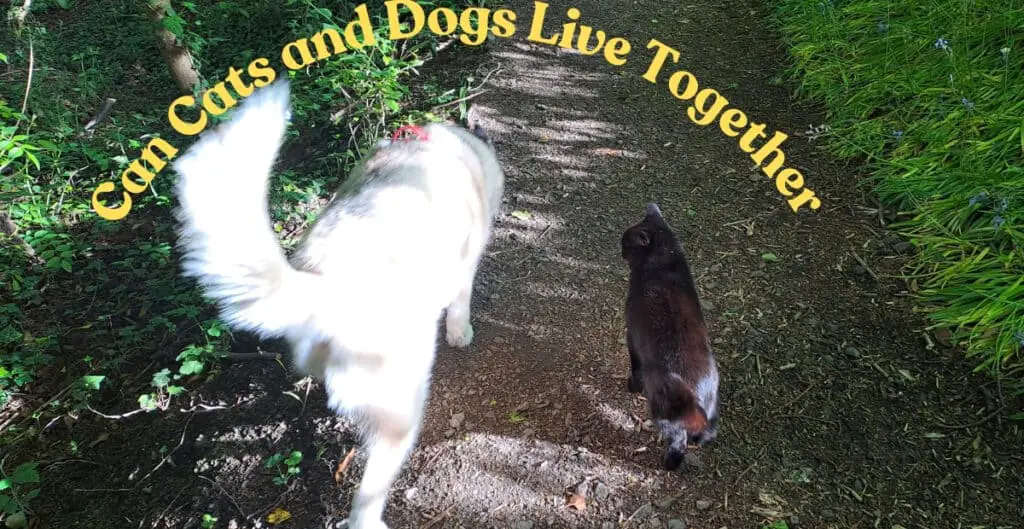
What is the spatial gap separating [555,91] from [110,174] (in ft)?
10.9

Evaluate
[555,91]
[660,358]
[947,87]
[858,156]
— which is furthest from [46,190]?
[947,87]

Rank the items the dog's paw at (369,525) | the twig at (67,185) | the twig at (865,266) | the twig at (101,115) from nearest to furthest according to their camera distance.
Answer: the dog's paw at (369,525) < the twig at (865,266) < the twig at (67,185) < the twig at (101,115)

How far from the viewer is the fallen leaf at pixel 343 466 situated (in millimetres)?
2311

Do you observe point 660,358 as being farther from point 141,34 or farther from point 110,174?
point 141,34

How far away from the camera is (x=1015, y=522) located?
209cm

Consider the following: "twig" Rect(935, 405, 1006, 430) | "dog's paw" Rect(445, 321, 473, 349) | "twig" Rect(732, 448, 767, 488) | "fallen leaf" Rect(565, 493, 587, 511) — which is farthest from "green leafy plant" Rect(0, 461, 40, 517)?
"twig" Rect(935, 405, 1006, 430)

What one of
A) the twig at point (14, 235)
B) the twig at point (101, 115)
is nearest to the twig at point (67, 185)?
the twig at point (14, 235)

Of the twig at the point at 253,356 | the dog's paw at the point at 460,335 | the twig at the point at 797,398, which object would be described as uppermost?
the twig at the point at 797,398

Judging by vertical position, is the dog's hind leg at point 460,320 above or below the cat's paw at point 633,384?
below

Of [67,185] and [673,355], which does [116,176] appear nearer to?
[67,185]

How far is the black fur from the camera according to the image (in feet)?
6.81

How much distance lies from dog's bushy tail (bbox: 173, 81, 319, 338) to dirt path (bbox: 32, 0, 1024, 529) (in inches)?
43.7

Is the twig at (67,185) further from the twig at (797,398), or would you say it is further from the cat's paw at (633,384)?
the twig at (797,398)

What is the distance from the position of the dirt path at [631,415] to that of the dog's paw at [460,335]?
52 millimetres
